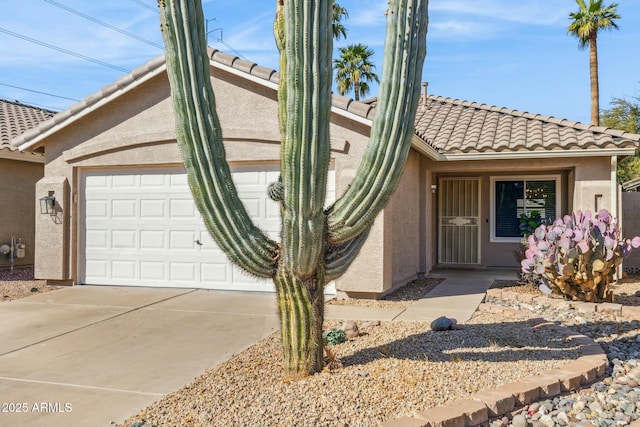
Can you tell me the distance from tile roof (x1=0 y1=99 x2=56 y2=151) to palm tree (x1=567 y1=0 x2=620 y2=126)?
22.9 metres

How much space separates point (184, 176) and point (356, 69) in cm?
1939

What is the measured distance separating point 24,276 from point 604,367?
12067 mm

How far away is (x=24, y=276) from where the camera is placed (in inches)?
481

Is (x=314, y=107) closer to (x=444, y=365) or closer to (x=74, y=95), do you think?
(x=444, y=365)

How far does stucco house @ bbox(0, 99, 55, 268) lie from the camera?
12984 millimetres

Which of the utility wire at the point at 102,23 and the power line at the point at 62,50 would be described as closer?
the power line at the point at 62,50

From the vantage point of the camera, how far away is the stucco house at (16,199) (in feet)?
42.6

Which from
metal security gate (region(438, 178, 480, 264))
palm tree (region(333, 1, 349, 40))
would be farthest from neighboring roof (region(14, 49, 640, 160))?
palm tree (region(333, 1, 349, 40))

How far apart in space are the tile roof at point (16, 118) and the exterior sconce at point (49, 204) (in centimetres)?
261

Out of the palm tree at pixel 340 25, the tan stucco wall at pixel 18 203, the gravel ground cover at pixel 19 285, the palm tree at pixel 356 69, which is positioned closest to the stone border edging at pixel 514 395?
the gravel ground cover at pixel 19 285

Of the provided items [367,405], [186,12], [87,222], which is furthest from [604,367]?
[87,222]

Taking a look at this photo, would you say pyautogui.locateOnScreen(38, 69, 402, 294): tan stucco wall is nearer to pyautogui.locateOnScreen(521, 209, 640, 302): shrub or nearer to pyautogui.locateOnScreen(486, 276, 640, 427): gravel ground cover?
pyautogui.locateOnScreen(521, 209, 640, 302): shrub

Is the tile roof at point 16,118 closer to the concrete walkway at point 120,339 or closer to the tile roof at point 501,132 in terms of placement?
the concrete walkway at point 120,339

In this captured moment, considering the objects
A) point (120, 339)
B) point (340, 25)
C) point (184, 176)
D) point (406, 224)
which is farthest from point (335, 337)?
point (340, 25)
